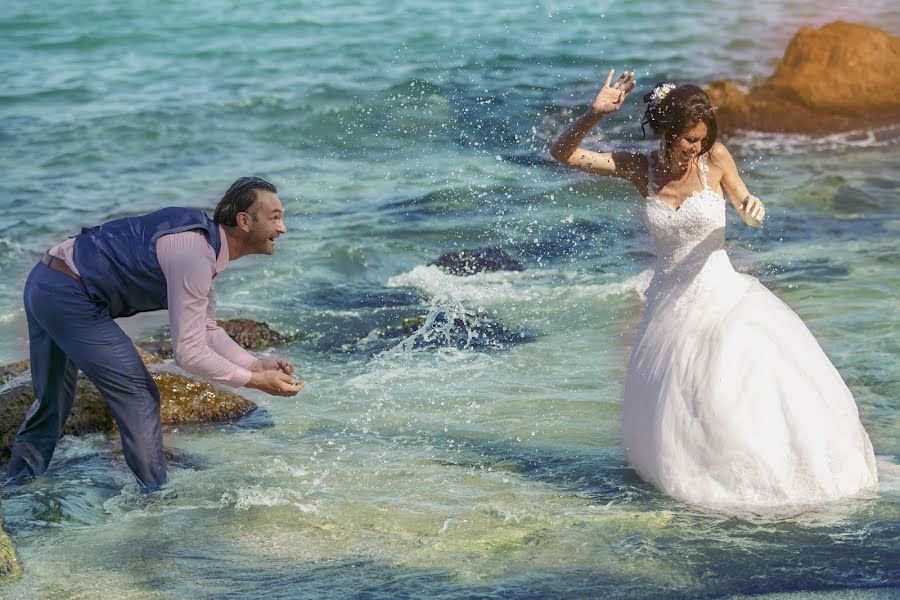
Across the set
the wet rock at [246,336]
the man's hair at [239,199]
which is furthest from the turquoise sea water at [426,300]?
the man's hair at [239,199]

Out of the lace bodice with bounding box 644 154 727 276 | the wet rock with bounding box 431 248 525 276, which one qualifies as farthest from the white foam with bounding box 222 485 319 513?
the wet rock with bounding box 431 248 525 276

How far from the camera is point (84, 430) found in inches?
329

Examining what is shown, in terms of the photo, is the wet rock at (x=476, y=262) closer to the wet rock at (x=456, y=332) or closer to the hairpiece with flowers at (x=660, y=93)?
the wet rock at (x=456, y=332)

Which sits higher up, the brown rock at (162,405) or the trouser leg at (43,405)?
the trouser leg at (43,405)

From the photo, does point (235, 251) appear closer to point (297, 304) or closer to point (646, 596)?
point (646, 596)

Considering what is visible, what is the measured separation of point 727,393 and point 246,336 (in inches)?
212

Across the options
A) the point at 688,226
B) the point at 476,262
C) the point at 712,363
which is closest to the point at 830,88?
the point at 476,262

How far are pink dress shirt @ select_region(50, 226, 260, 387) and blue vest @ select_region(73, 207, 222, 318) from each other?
62mm

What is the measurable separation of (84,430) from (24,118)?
48.6 feet

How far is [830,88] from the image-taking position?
19.3 m

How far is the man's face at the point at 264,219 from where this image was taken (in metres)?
6.19

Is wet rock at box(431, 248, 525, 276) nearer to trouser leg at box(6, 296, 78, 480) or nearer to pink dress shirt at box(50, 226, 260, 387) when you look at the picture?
trouser leg at box(6, 296, 78, 480)

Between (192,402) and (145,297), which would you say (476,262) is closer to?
(192,402)

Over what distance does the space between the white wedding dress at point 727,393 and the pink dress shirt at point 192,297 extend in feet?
7.11
